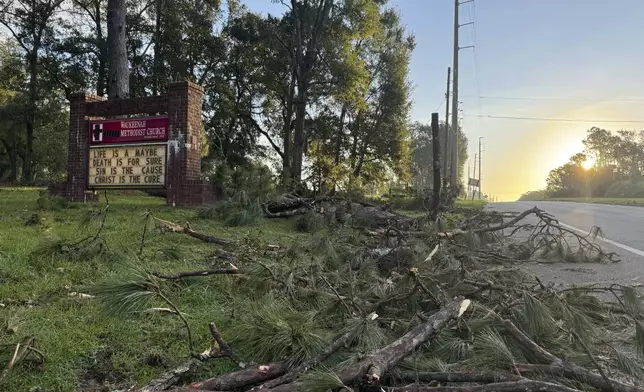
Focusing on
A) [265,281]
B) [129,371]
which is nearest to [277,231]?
[265,281]

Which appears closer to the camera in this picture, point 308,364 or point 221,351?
point 308,364

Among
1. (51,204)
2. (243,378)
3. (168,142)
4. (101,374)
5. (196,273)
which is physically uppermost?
(168,142)

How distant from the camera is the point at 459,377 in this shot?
2.29 metres

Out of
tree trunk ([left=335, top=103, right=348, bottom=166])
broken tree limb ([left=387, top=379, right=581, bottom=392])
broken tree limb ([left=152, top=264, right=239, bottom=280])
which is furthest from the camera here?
tree trunk ([left=335, top=103, right=348, bottom=166])

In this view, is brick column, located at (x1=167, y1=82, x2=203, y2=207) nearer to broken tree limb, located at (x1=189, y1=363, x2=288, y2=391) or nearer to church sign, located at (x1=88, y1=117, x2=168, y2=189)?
church sign, located at (x1=88, y1=117, x2=168, y2=189)

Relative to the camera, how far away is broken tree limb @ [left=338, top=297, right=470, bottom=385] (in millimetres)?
2135

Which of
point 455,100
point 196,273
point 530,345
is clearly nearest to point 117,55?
point 196,273

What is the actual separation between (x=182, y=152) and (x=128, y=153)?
1500mm

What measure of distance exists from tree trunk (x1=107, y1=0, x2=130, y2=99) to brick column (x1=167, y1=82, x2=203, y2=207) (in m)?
2.83

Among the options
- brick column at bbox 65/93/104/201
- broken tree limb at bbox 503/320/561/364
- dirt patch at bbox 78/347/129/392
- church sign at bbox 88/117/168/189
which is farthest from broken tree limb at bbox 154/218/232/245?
brick column at bbox 65/93/104/201

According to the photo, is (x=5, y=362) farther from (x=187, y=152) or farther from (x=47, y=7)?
(x=47, y=7)

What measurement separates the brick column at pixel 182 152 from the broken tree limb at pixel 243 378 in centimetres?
910

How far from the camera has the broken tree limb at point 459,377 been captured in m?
2.25

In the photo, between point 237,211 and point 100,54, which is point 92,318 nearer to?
point 237,211
